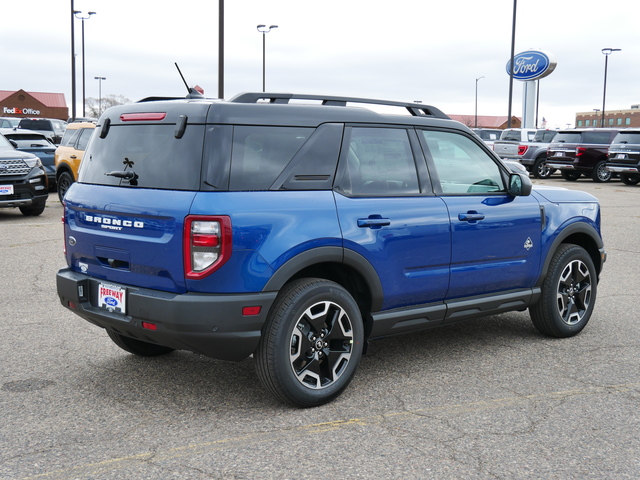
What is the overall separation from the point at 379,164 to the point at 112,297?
179cm

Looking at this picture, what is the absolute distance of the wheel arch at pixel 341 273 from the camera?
4109 mm

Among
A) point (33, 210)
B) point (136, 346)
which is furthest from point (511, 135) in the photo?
point (136, 346)

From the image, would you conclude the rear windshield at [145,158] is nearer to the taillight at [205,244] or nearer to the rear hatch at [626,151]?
the taillight at [205,244]

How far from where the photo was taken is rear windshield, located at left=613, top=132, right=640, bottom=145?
79.5ft

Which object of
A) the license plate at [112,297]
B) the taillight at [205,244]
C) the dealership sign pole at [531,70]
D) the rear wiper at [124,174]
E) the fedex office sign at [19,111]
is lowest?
the license plate at [112,297]

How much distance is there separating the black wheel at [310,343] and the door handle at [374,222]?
40 centimetres

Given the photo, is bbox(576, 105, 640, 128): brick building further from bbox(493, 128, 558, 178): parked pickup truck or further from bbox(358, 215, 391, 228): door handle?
bbox(358, 215, 391, 228): door handle

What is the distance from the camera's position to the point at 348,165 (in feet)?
15.0

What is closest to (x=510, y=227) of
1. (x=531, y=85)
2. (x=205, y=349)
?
(x=205, y=349)

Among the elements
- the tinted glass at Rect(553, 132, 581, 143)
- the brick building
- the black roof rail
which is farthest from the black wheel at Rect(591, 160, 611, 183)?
the brick building

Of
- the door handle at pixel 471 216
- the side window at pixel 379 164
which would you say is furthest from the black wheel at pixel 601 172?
the side window at pixel 379 164

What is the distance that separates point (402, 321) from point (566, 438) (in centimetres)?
127

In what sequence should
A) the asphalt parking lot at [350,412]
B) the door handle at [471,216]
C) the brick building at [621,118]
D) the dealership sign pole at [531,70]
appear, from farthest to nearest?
the brick building at [621,118] → the dealership sign pole at [531,70] → the door handle at [471,216] → the asphalt parking lot at [350,412]

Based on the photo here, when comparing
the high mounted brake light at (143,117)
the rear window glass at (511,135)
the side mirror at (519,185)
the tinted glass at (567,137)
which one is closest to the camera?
the high mounted brake light at (143,117)
